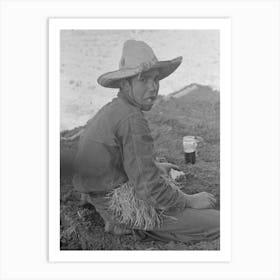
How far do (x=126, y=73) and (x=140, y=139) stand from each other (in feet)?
0.92

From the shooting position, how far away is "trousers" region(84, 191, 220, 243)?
208 cm

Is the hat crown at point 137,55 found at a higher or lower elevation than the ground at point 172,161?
higher

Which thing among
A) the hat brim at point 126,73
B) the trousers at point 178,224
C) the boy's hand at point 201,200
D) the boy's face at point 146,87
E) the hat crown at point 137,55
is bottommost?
the trousers at point 178,224

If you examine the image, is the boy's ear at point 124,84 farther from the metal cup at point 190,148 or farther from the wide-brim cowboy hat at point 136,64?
the metal cup at point 190,148

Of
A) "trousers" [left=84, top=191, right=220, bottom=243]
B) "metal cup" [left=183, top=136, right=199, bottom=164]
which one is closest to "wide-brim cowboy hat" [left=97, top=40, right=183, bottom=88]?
"metal cup" [left=183, top=136, right=199, bottom=164]

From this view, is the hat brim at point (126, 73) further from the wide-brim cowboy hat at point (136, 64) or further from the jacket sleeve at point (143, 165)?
the jacket sleeve at point (143, 165)

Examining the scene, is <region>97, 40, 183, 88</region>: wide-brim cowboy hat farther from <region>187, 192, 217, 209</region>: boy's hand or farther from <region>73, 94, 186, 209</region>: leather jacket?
<region>187, 192, 217, 209</region>: boy's hand

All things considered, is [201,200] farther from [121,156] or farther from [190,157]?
[121,156]

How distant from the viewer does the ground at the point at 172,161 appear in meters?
2.09

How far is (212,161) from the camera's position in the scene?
2.12 m

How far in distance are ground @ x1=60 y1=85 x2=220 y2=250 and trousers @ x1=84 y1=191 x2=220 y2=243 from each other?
0.03 m
